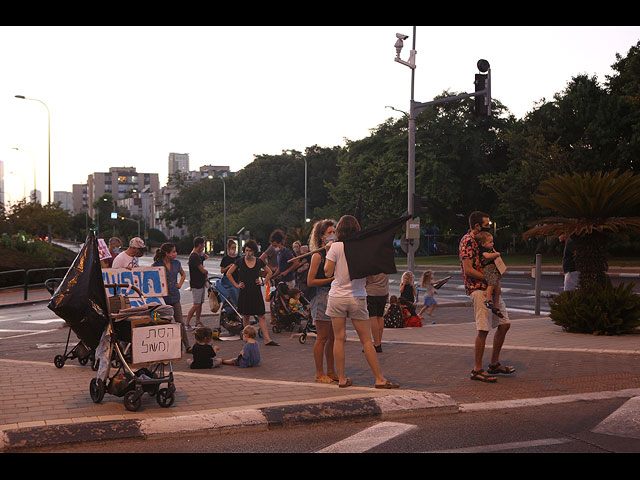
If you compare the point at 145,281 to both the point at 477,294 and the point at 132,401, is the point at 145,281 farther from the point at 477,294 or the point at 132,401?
the point at 477,294

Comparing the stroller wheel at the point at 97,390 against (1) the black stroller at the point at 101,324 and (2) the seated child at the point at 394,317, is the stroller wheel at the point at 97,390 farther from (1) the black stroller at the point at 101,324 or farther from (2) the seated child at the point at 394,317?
(2) the seated child at the point at 394,317

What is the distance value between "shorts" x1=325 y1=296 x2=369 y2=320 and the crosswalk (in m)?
1.54

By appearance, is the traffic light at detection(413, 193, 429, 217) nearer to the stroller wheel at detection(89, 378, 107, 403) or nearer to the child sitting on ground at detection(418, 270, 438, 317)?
the child sitting on ground at detection(418, 270, 438, 317)

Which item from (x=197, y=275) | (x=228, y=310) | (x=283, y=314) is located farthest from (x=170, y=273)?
(x=283, y=314)

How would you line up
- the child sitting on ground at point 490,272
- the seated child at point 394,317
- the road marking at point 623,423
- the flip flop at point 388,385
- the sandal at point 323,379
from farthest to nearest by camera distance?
the seated child at point 394,317 < the child sitting on ground at point 490,272 < the sandal at point 323,379 < the flip flop at point 388,385 < the road marking at point 623,423

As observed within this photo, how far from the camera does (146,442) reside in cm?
569

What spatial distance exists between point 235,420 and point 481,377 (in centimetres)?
318

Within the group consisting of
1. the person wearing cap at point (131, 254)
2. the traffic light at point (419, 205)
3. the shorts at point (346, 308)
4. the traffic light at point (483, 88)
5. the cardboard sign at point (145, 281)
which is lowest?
the shorts at point (346, 308)

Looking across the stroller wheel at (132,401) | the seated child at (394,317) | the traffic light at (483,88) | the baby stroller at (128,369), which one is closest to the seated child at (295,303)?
the seated child at (394,317)

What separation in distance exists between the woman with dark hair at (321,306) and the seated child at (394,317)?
500 centimetres

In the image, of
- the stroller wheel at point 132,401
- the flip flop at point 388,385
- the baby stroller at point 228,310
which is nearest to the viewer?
the stroller wheel at point 132,401

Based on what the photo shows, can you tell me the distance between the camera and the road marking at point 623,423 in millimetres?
5820
